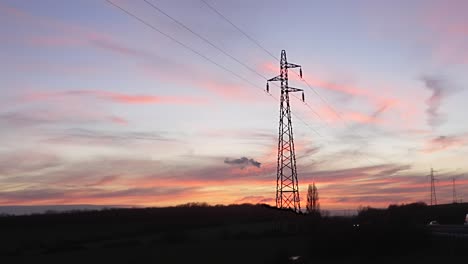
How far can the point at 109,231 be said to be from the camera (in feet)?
323

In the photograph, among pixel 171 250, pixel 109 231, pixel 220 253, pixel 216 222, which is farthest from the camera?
pixel 216 222

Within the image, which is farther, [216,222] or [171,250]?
[216,222]

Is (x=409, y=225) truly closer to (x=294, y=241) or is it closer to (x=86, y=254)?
(x=294, y=241)

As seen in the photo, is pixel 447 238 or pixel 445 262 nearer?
pixel 445 262

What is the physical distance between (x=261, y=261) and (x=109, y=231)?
61.2 m

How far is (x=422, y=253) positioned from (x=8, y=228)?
81.2m

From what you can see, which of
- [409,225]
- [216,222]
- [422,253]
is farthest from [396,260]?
[216,222]

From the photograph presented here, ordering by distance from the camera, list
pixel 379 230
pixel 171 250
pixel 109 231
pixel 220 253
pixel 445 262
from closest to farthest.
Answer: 1. pixel 445 262
2. pixel 379 230
3. pixel 220 253
4. pixel 171 250
5. pixel 109 231

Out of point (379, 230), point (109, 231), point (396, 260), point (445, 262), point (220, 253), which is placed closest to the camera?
point (445, 262)

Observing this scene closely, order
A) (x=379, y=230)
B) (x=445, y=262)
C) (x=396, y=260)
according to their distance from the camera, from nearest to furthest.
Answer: (x=445, y=262), (x=396, y=260), (x=379, y=230)

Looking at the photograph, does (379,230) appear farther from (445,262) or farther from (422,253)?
(445,262)

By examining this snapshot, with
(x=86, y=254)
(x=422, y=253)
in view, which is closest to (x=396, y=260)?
(x=422, y=253)

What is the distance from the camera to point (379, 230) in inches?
1842

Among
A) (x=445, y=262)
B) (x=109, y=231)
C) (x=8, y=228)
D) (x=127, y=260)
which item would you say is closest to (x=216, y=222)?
(x=109, y=231)
